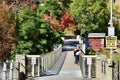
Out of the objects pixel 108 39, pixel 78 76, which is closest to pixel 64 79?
pixel 78 76

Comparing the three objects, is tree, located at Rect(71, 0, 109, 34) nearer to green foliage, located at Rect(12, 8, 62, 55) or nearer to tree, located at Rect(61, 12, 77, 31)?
tree, located at Rect(61, 12, 77, 31)

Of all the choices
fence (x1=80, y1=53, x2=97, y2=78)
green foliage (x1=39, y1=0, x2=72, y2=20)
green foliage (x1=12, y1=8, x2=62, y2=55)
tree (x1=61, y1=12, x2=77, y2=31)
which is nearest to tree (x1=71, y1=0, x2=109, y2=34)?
green foliage (x1=39, y1=0, x2=72, y2=20)

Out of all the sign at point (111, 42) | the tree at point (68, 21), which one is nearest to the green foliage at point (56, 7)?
the tree at point (68, 21)

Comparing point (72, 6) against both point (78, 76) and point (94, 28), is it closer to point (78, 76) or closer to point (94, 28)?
point (94, 28)

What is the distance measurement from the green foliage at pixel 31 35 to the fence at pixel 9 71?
9.22 m

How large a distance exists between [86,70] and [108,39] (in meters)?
7.61

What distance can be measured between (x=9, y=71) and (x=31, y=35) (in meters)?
13.2

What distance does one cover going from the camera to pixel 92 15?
7762 centimetres

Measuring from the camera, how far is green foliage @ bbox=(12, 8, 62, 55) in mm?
37750

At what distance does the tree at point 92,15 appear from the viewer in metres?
76.8

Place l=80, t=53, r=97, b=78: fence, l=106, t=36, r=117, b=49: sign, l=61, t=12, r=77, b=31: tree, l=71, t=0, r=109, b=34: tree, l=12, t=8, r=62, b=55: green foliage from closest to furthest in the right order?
l=106, t=36, r=117, b=49: sign
l=80, t=53, r=97, b=78: fence
l=12, t=8, r=62, b=55: green foliage
l=71, t=0, r=109, b=34: tree
l=61, t=12, r=77, b=31: tree

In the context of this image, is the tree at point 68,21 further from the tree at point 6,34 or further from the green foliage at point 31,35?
the tree at point 6,34

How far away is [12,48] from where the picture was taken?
37.9 metres

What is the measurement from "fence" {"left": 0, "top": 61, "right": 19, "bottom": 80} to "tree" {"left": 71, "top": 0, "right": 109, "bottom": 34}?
48.8m
